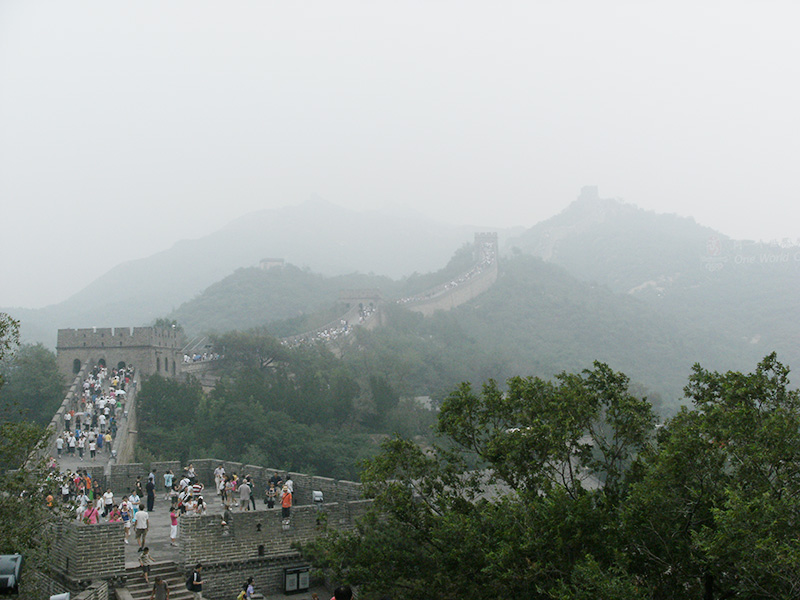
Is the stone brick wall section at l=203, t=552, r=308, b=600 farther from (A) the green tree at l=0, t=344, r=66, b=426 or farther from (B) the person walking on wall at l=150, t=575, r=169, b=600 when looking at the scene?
(A) the green tree at l=0, t=344, r=66, b=426

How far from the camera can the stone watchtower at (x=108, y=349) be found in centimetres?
4322

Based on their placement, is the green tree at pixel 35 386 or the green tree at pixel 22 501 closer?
the green tree at pixel 22 501

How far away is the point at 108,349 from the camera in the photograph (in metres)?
43.7

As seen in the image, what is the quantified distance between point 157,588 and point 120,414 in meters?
20.9

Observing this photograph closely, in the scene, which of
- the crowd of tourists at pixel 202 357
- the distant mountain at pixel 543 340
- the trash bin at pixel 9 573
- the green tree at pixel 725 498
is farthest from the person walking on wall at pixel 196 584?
the distant mountain at pixel 543 340

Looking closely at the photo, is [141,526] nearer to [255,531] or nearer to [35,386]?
[255,531]

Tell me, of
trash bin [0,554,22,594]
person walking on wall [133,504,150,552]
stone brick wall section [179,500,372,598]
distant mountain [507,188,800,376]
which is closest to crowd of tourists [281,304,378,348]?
stone brick wall section [179,500,372,598]

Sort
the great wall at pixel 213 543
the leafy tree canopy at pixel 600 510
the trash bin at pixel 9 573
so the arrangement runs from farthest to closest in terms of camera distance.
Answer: the great wall at pixel 213 543 → the leafy tree canopy at pixel 600 510 → the trash bin at pixel 9 573

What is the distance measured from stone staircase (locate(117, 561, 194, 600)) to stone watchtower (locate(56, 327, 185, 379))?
96.4 ft

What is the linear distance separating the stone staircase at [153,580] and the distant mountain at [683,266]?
89.4 m

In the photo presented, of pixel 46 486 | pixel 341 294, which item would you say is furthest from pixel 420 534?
pixel 341 294

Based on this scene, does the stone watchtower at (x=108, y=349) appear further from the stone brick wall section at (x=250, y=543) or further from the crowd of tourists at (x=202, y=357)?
the stone brick wall section at (x=250, y=543)

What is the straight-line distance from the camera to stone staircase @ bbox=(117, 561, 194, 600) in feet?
46.4

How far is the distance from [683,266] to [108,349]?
114m
